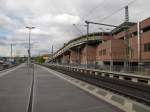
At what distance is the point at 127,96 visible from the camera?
15.6 metres

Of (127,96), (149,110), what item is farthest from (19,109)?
(127,96)

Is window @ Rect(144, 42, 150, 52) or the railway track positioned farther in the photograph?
window @ Rect(144, 42, 150, 52)

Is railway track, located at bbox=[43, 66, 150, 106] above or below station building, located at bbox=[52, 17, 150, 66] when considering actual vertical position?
below

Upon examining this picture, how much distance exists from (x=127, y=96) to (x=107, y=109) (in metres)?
4.55

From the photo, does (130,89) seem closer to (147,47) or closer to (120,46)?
(147,47)

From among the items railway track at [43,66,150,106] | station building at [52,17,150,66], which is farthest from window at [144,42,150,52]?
railway track at [43,66,150,106]

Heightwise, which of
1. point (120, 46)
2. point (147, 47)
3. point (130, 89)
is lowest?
point (130, 89)

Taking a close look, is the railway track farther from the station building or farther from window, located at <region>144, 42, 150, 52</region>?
window, located at <region>144, 42, 150, 52</region>

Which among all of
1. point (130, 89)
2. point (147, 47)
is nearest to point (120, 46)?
point (147, 47)

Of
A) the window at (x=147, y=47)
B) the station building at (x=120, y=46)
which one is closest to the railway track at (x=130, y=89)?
the station building at (x=120, y=46)

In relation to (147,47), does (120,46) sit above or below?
above

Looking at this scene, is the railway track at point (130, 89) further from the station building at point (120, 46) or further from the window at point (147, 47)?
the window at point (147, 47)

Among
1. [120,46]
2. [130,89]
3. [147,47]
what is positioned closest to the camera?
[130,89]

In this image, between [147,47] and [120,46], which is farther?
[120,46]
